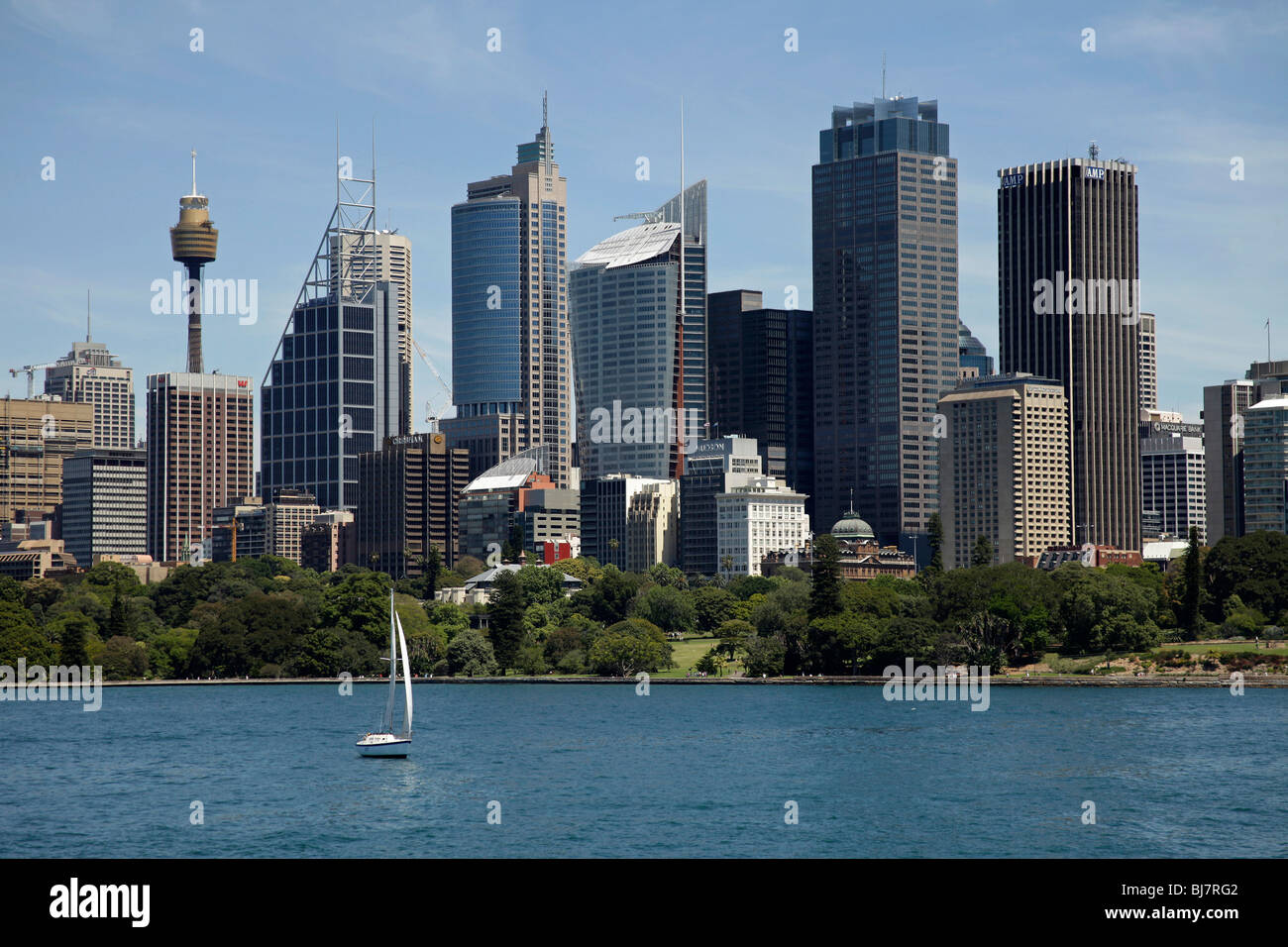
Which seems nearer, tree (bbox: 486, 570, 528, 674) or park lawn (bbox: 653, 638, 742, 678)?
park lawn (bbox: 653, 638, 742, 678)

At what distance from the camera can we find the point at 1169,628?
150875mm

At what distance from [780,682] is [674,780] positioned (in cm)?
7302

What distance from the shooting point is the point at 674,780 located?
77.6 metres

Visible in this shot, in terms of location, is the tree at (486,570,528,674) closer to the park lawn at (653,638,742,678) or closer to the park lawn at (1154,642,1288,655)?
the park lawn at (653,638,742,678)

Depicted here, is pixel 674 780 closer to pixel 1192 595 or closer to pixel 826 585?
pixel 826 585

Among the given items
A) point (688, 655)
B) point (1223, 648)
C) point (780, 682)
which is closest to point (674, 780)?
point (780, 682)

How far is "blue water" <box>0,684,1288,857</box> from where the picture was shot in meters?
58.2

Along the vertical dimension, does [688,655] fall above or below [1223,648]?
below

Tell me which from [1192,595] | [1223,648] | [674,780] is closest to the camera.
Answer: [674,780]

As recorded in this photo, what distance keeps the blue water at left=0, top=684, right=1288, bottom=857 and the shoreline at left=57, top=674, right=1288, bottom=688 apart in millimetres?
7163

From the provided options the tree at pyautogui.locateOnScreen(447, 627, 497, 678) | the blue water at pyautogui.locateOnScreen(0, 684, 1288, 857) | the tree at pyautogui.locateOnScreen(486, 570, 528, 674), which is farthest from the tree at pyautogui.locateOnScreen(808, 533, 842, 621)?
the tree at pyautogui.locateOnScreen(447, 627, 497, 678)

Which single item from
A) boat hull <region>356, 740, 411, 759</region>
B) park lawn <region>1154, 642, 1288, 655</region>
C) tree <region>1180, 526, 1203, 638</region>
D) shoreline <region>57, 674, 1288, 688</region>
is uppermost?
tree <region>1180, 526, 1203, 638</region>
